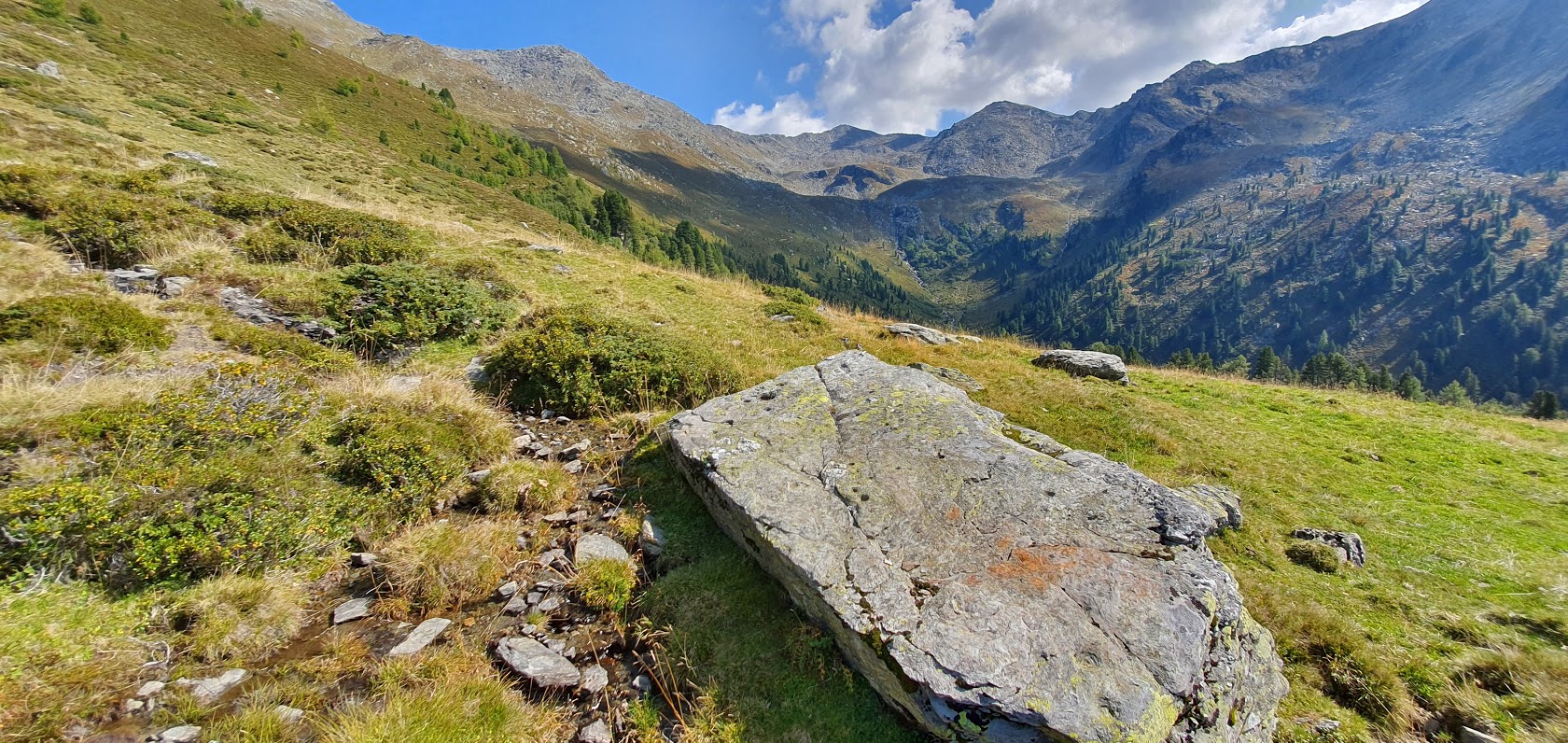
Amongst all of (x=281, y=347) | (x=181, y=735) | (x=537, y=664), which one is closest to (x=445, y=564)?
(x=537, y=664)

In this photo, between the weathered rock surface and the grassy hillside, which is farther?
the weathered rock surface

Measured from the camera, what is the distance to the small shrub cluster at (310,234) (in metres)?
13.7

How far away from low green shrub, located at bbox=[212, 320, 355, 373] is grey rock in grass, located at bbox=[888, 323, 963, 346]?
1661 cm

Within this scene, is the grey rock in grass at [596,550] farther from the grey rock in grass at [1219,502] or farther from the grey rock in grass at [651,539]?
the grey rock in grass at [1219,502]

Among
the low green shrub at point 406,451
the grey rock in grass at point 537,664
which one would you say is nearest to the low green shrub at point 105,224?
the low green shrub at point 406,451

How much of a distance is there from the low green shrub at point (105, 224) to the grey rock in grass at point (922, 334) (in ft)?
67.8

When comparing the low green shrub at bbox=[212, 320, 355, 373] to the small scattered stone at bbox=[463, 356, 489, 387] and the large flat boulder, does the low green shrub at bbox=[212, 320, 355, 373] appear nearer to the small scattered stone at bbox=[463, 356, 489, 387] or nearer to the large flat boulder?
the small scattered stone at bbox=[463, 356, 489, 387]

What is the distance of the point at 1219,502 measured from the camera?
27.3 feet

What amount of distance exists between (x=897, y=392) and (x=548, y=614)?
5.66 meters

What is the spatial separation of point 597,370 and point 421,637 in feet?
19.2

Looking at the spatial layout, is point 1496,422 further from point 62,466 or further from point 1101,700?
point 62,466

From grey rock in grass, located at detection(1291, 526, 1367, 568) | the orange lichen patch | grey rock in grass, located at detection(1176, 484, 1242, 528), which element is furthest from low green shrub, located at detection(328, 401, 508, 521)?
grey rock in grass, located at detection(1291, 526, 1367, 568)

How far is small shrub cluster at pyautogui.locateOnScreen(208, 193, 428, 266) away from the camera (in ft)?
45.0

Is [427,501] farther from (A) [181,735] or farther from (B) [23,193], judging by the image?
(B) [23,193]
